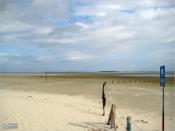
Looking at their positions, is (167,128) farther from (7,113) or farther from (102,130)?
(7,113)

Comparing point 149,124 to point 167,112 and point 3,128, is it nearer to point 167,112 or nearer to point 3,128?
point 167,112

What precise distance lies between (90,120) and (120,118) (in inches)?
63.1

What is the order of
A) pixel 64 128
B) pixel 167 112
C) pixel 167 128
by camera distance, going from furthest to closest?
pixel 167 112, pixel 167 128, pixel 64 128

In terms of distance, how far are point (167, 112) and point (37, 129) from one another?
24.8 ft

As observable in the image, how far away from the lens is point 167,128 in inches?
428

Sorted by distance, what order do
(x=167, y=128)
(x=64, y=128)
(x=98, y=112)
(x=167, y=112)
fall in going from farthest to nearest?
(x=167, y=112)
(x=98, y=112)
(x=167, y=128)
(x=64, y=128)

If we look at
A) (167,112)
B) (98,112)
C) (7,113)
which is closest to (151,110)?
(167,112)

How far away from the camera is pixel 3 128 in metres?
9.02

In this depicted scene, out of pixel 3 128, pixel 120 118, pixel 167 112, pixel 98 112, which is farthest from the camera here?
pixel 167 112

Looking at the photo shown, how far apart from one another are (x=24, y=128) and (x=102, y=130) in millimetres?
2529

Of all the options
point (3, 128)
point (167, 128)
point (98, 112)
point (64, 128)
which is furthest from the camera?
point (98, 112)

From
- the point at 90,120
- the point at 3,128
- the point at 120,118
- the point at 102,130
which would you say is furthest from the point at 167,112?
the point at 3,128

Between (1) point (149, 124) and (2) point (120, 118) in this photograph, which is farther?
(2) point (120, 118)

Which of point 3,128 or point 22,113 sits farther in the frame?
point 22,113
